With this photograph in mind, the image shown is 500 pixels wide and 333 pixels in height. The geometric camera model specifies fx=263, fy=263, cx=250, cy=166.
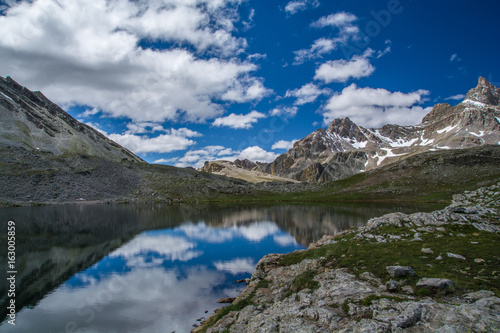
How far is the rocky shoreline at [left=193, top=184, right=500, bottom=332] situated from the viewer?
10312 mm

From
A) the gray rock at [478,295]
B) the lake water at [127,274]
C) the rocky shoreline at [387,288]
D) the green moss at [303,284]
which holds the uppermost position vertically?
the gray rock at [478,295]

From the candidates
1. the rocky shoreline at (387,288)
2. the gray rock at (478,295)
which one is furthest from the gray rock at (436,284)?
the gray rock at (478,295)

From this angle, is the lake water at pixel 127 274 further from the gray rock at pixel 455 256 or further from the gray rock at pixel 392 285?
the gray rock at pixel 455 256

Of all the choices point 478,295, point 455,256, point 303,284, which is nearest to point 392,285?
point 478,295

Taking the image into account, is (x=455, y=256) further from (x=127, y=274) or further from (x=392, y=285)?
(x=127, y=274)

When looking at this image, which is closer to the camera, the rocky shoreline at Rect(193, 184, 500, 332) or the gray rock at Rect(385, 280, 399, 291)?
the rocky shoreline at Rect(193, 184, 500, 332)

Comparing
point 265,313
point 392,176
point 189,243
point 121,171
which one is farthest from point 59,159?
point 392,176

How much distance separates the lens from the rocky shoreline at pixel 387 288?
406 inches

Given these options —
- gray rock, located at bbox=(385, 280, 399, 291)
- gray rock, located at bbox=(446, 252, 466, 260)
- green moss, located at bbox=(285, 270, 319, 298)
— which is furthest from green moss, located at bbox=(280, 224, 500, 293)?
green moss, located at bbox=(285, 270, 319, 298)

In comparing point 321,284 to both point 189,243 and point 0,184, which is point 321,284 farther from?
point 0,184

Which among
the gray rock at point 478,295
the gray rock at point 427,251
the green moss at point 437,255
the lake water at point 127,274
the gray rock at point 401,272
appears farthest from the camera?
the lake water at point 127,274

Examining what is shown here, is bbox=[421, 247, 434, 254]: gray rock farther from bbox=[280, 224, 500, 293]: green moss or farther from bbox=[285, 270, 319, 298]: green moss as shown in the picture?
bbox=[285, 270, 319, 298]: green moss

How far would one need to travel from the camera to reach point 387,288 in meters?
13.8

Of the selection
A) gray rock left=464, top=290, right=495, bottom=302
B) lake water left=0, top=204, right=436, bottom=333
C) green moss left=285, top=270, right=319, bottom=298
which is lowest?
lake water left=0, top=204, right=436, bottom=333
